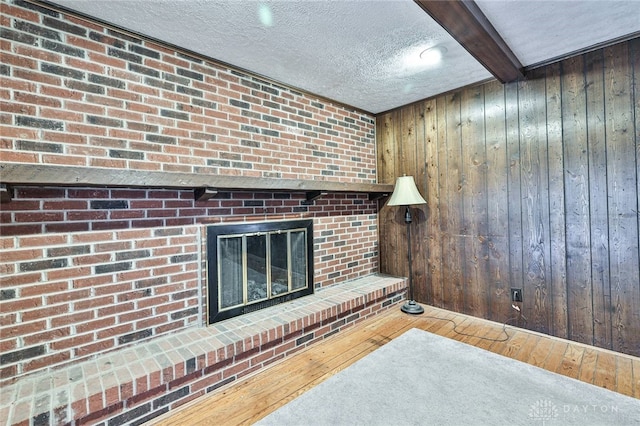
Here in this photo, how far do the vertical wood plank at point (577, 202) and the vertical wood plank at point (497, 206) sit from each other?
43cm

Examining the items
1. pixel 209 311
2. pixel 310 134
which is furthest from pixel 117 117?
pixel 310 134

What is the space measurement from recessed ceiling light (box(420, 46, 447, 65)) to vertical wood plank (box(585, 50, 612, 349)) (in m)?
1.10

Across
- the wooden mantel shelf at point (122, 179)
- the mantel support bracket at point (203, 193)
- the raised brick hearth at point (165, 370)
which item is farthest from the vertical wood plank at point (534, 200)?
the mantel support bracket at point (203, 193)

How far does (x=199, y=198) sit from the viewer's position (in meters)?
2.06

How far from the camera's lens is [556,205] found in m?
2.39

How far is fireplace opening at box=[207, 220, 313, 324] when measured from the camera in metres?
2.20

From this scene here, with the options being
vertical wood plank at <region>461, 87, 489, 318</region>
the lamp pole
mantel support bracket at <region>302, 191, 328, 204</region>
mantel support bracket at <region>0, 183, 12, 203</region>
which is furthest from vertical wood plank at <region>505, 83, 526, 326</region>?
mantel support bracket at <region>0, 183, 12, 203</region>

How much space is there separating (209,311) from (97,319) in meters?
0.65

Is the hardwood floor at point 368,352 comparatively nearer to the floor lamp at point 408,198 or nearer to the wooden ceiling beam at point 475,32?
the floor lamp at point 408,198

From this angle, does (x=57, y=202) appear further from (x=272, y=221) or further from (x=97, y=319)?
(x=272, y=221)

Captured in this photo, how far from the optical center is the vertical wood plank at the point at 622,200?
2.09m

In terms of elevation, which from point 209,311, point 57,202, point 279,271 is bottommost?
point 209,311

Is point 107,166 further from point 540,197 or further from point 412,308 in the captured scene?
point 540,197

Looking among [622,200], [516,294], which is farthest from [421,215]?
[622,200]
